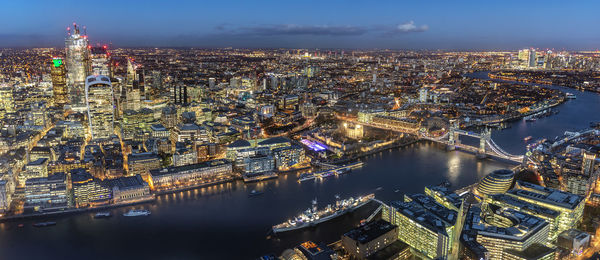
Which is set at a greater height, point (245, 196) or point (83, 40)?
point (83, 40)

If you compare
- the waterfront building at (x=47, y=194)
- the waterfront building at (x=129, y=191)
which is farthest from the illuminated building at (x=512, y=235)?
the waterfront building at (x=47, y=194)

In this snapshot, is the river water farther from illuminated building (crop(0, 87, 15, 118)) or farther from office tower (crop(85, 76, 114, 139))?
illuminated building (crop(0, 87, 15, 118))

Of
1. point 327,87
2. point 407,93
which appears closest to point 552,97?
point 407,93

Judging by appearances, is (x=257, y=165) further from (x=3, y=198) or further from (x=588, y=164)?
(x=588, y=164)

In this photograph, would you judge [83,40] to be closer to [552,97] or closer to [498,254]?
[498,254]

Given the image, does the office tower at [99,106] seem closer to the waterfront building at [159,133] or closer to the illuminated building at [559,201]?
the waterfront building at [159,133]

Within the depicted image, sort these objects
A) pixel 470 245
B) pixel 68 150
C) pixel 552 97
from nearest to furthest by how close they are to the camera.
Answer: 1. pixel 470 245
2. pixel 68 150
3. pixel 552 97
